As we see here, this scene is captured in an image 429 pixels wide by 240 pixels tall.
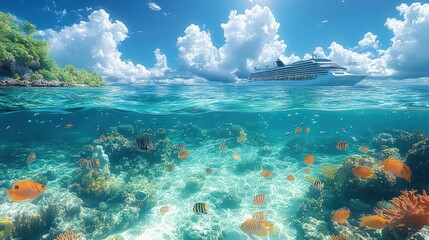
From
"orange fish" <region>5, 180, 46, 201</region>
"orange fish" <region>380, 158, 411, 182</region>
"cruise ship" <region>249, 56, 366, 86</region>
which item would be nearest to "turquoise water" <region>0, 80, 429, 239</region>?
"orange fish" <region>380, 158, 411, 182</region>

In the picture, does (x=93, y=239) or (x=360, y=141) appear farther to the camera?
(x=360, y=141)

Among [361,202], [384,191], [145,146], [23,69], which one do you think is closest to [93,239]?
[145,146]

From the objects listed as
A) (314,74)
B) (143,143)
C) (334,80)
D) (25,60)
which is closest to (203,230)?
(143,143)

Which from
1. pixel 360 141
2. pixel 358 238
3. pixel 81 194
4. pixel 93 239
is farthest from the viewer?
pixel 360 141

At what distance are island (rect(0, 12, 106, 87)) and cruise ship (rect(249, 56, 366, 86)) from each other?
50133 millimetres

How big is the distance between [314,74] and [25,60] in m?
54.5

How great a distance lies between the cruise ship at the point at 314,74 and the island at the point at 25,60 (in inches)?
1974

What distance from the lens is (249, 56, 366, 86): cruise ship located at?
4869 centimetres

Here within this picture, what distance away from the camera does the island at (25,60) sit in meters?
20.8

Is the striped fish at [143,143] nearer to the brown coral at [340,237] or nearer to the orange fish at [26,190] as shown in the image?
the orange fish at [26,190]

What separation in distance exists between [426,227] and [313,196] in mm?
7398

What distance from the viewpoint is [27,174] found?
1443 cm

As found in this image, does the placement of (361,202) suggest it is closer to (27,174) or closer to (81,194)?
(81,194)

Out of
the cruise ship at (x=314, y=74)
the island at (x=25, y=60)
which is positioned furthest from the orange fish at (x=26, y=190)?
the cruise ship at (x=314, y=74)
